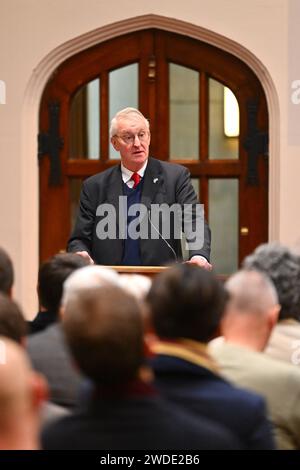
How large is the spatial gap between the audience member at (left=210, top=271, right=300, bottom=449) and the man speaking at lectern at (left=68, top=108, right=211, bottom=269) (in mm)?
2210

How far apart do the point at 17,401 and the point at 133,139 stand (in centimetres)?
324

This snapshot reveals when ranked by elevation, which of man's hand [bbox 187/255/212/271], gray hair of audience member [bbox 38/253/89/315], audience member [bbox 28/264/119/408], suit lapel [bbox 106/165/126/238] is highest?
suit lapel [bbox 106/165/126/238]

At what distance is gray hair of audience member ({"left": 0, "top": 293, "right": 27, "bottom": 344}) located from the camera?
2430 mm

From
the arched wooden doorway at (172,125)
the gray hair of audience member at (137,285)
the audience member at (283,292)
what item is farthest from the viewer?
the arched wooden doorway at (172,125)

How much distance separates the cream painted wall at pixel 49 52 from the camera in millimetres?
6078

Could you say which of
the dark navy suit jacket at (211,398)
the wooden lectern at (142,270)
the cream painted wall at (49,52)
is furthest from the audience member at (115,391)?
the cream painted wall at (49,52)

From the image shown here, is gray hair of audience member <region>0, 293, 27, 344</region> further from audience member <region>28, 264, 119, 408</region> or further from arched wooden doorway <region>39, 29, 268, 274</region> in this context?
arched wooden doorway <region>39, 29, 268, 274</region>

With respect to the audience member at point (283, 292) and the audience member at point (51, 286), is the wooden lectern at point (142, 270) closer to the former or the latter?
the audience member at point (51, 286)

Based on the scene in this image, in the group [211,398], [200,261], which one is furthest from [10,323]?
[200,261]

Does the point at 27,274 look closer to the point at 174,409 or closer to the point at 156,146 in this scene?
the point at 156,146

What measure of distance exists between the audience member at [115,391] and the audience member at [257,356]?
59 cm

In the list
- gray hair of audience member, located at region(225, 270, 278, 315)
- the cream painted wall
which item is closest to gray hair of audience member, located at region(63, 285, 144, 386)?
gray hair of audience member, located at region(225, 270, 278, 315)

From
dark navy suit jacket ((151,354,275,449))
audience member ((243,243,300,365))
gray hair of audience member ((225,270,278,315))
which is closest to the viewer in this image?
dark navy suit jacket ((151,354,275,449))
